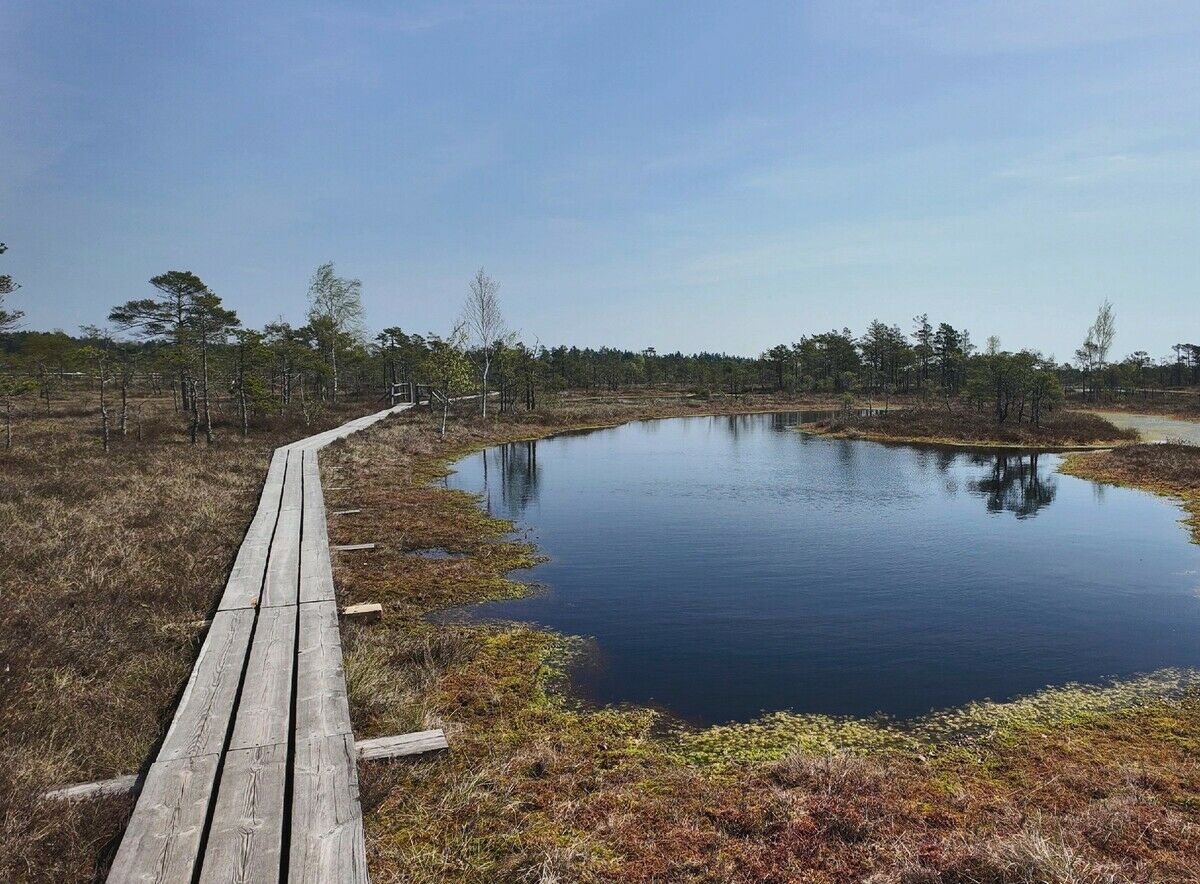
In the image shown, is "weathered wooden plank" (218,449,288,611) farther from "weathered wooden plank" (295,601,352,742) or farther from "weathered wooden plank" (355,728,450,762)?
"weathered wooden plank" (355,728,450,762)

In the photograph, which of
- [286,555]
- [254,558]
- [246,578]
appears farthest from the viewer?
[286,555]

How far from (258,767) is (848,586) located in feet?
38.4

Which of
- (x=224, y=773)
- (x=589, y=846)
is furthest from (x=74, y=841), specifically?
(x=589, y=846)

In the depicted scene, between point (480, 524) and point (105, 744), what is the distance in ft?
43.5

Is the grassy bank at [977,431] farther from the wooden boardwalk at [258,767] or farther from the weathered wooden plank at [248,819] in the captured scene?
the weathered wooden plank at [248,819]

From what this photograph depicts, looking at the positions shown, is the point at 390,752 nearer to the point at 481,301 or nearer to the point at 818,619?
the point at 818,619

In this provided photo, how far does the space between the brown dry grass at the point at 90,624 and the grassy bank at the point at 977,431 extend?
1649 inches

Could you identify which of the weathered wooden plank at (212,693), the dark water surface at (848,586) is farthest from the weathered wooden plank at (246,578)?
the dark water surface at (848,586)

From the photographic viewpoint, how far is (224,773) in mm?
5223

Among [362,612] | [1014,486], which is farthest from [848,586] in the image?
[1014,486]

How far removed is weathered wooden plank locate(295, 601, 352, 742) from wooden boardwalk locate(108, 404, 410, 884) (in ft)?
0.05

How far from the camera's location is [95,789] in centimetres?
520

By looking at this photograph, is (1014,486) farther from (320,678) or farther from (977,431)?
(320,678)

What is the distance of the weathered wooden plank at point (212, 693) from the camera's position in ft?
18.4
